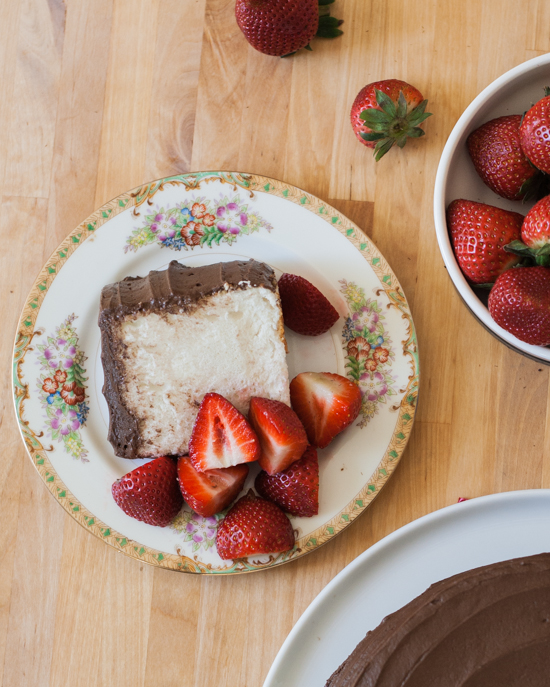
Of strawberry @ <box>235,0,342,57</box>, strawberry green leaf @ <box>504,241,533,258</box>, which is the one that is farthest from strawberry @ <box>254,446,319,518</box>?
strawberry @ <box>235,0,342,57</box>

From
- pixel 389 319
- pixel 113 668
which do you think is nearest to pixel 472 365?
pixel 389 319

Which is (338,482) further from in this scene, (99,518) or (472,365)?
(99,518)

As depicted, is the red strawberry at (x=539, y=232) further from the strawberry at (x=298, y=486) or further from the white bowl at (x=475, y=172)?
the strawberry at (x=298, y=486)

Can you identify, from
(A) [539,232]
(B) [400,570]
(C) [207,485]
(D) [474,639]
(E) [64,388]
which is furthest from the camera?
(E) [64,388]

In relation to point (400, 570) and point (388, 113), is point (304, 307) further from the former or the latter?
point (400, 570)

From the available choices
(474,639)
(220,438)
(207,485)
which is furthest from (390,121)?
(474,639)

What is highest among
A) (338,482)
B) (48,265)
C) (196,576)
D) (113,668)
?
(48,265)

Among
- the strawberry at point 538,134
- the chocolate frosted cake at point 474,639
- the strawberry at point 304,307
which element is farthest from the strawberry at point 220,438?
the strawberry at point 538,134
